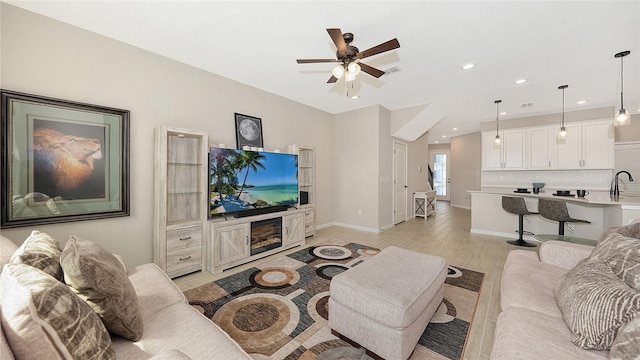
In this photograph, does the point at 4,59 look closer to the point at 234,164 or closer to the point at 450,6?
the point at 234,164

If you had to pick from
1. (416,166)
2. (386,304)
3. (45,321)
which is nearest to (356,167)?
(416,166)

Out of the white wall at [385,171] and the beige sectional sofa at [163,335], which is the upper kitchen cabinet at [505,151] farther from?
the beige sectional sofa at [163,335]

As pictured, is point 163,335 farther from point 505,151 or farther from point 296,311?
point 505,151

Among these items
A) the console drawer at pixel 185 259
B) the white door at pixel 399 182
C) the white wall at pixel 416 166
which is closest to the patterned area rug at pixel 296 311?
the console drawer at pixel 185 259

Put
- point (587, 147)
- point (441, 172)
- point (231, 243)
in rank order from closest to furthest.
Answer: 1. point (231, 243)
2. point (587, 147)
3. point (441, 172)

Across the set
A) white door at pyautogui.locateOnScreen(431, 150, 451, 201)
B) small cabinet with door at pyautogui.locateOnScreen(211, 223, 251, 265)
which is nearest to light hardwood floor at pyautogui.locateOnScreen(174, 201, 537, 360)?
small cabinet with door at pyautogui.locateOnScreen(211, 223, 251, 265)

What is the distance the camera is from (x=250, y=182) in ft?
11.2

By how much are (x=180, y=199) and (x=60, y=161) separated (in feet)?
3.79

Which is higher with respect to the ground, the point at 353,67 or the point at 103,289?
the point at 353,67

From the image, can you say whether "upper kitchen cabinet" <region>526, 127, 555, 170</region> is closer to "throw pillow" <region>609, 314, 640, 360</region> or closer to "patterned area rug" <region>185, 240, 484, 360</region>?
"patterned area rug" <region>185, 240, 484, 360</region>

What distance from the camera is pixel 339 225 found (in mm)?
5500

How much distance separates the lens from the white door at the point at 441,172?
10.2 metres

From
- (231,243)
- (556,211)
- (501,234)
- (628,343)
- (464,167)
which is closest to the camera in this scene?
(628,343)

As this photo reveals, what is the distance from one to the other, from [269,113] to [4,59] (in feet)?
9.30
